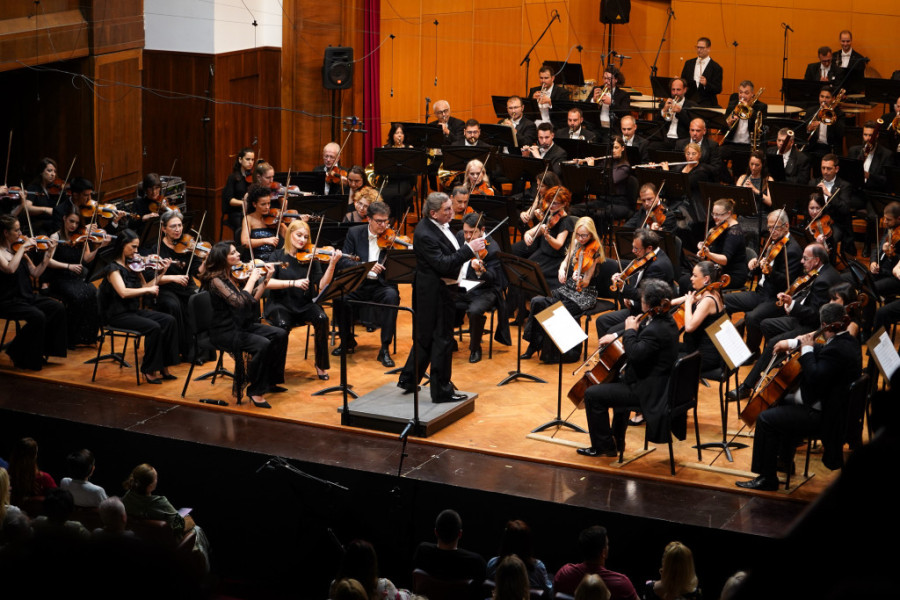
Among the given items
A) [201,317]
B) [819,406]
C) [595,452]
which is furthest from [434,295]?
[819,406]

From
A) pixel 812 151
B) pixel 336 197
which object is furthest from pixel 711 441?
pixel 812 151

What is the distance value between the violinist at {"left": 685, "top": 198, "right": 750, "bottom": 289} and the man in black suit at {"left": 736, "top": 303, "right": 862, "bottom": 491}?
243cm

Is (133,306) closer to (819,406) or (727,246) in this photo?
(727,246)

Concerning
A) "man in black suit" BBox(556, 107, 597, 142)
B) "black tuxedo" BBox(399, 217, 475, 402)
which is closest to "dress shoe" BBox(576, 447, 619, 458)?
"black tuxedo" BBox(399, 217, 475, 402)

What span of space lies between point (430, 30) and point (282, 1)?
2.35 meters

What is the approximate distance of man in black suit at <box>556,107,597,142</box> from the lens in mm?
11141

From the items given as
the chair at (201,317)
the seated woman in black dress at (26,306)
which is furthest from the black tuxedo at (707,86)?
the seated woman in black dress at (26,306)

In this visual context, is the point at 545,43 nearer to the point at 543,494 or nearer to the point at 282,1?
the point at 282,1

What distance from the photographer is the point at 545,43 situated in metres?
15.1

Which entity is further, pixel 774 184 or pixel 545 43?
pixel 545 43

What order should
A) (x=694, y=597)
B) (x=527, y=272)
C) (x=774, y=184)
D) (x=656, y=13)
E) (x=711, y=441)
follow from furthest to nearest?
(x=656, y=13), (x=774, y=184), (x=527, y=272), (x=711, y=441), (x=694, y=597)

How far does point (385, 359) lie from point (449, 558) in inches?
134

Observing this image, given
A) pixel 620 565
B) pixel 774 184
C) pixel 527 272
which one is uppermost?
pixel 774 184

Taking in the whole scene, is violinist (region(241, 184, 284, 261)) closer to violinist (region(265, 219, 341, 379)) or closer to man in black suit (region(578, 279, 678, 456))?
violinist (region(265, 219, 341, 379))
